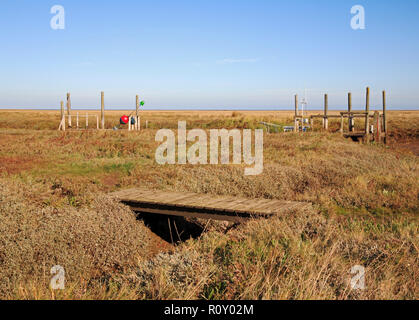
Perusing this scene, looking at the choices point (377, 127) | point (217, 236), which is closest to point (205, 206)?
point (217, 236)

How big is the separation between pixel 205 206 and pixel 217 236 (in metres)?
1.07

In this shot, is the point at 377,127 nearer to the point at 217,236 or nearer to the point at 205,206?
the point at 205,206

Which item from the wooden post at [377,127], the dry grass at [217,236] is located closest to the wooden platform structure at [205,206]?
the dry grass at [217,236]

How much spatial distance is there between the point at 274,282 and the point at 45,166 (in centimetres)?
1005

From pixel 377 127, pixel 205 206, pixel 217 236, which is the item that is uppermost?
pixel 377 127

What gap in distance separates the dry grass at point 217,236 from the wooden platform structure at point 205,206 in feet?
1.05

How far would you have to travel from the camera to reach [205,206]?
7125 millimetres

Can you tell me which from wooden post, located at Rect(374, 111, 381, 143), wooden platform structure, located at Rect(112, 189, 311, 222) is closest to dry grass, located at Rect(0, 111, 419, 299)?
wooden platform structure, located at Rect(112, 189, 311, 222)

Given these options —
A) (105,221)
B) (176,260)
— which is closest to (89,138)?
(105,221)

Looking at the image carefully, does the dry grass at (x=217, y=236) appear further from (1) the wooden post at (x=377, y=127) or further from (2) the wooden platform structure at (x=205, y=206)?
(1) the wooden post at (x=377, y=127)

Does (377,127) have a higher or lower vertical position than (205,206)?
higher

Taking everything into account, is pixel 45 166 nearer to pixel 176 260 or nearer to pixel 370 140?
pixel 176 260

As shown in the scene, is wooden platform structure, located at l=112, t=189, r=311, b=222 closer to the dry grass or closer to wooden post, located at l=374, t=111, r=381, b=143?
the dry grass

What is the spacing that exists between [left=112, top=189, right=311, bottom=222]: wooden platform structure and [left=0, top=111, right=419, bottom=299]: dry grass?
32 cm
